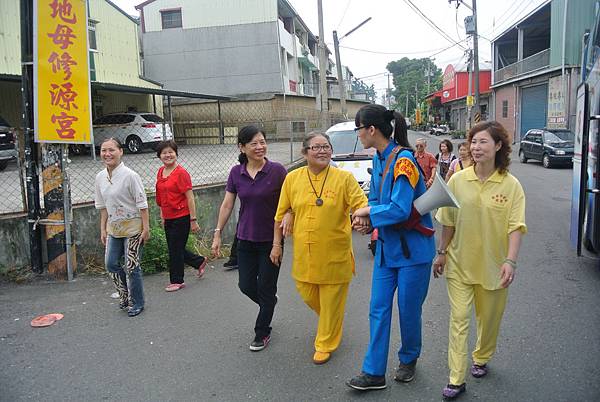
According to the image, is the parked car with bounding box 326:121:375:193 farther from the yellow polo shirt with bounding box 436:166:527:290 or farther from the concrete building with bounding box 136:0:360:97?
the concrete building with bounding box 136:0:360:97

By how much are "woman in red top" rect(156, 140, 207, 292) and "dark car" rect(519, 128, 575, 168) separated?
15054 millimetres

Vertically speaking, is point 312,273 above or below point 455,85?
below

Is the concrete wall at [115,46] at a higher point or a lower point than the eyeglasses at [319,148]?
higher

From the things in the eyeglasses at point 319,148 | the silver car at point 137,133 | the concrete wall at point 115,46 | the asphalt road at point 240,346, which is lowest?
the asphalt road at point 240,346

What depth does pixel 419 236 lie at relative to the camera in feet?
10.1

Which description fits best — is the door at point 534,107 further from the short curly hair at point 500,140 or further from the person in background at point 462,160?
the short curly hair at point 500,140

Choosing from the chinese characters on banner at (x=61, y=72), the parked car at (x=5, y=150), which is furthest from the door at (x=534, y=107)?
the chinese characters on banner at (x=61, y=72)

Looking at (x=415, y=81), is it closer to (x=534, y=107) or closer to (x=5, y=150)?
(x=534, y=107)

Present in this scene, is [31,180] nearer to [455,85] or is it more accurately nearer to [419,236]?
[419,236]

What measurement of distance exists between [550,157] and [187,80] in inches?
861

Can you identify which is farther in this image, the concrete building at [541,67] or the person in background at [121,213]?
the concrete building at [541,67]

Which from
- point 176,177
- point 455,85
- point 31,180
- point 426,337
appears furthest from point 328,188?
point 455,85

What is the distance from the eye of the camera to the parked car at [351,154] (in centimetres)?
884

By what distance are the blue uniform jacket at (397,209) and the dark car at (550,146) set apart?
15.7 m
